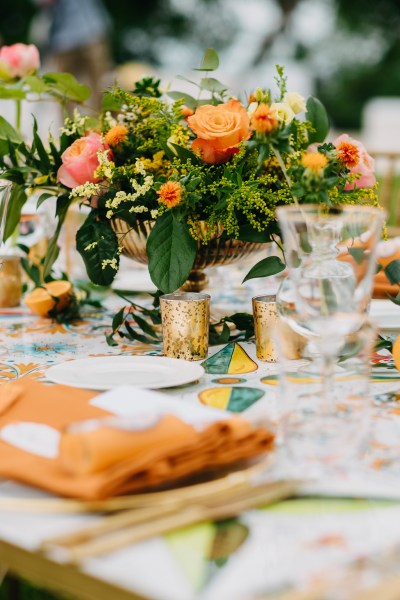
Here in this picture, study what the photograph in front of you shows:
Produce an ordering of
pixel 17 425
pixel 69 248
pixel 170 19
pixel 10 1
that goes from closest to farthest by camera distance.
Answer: pixel 17 425 → pixel 69 248 → pixel 10 1 → pixel 170 19

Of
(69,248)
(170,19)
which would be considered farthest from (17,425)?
(170,19)

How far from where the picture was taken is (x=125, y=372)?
44.2 inches

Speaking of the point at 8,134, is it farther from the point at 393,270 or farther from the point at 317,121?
the point at 393,270

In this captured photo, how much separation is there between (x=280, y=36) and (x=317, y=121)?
10976 mm

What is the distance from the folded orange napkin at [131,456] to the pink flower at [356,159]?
560 millimetres

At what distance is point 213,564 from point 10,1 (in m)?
12.4

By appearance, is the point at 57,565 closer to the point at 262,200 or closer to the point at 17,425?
the point at 17,425

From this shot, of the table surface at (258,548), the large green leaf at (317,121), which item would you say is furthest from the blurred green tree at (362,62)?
the table surface at (258,548)

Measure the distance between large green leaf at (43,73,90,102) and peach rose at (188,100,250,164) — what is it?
16.1 inches

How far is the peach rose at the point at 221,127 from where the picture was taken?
1208 mm

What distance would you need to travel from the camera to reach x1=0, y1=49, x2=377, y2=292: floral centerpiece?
1212 mm

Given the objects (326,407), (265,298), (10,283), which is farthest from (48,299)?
(326,407)

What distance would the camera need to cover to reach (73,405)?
926mm

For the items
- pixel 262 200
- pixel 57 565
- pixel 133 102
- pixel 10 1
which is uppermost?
pixel 10 1
